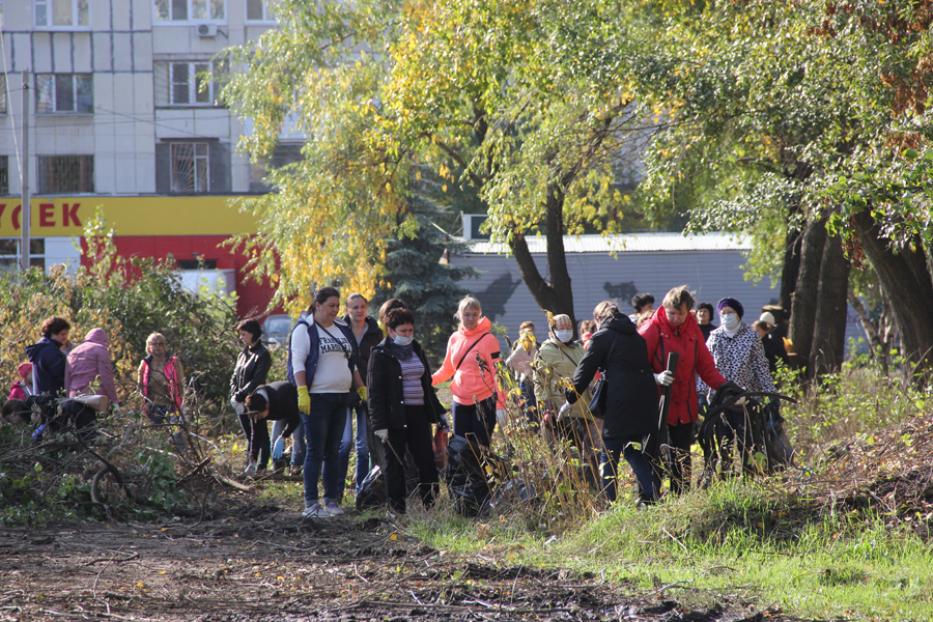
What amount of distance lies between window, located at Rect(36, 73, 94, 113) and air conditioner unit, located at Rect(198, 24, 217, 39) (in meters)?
4.10

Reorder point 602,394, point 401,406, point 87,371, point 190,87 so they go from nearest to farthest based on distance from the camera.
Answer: point 602,394 → point 401,406 → point 87,371 → point 190,87

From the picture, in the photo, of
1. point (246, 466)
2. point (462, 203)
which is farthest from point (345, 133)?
point (462, 203)

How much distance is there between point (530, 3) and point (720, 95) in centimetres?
336

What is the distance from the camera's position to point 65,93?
44031mm

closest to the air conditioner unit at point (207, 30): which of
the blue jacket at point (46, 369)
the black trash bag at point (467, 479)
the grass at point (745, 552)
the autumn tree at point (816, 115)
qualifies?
the autumn tree at point (816, 115)

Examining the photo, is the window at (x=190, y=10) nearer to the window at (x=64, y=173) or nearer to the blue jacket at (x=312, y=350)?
the window at (x=64, y=173)

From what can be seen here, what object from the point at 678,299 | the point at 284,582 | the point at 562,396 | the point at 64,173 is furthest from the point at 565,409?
the point at 64,173

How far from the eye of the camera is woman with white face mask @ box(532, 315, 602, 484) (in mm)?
9711

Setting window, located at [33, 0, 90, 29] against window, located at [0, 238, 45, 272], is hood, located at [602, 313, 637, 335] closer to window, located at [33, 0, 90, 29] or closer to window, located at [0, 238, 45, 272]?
window, located at [0, 238, 45, 272]

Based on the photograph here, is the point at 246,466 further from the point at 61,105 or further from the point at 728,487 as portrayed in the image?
the point at 61,105

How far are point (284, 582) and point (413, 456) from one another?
3060 mm

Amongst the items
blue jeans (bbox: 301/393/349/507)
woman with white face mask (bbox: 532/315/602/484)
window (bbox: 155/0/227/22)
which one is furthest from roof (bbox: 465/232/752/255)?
blue jeans (bbox: 301/393/349/507)

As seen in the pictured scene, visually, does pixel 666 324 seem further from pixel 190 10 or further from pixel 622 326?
pixel 190 10

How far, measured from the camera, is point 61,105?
4400 cm
